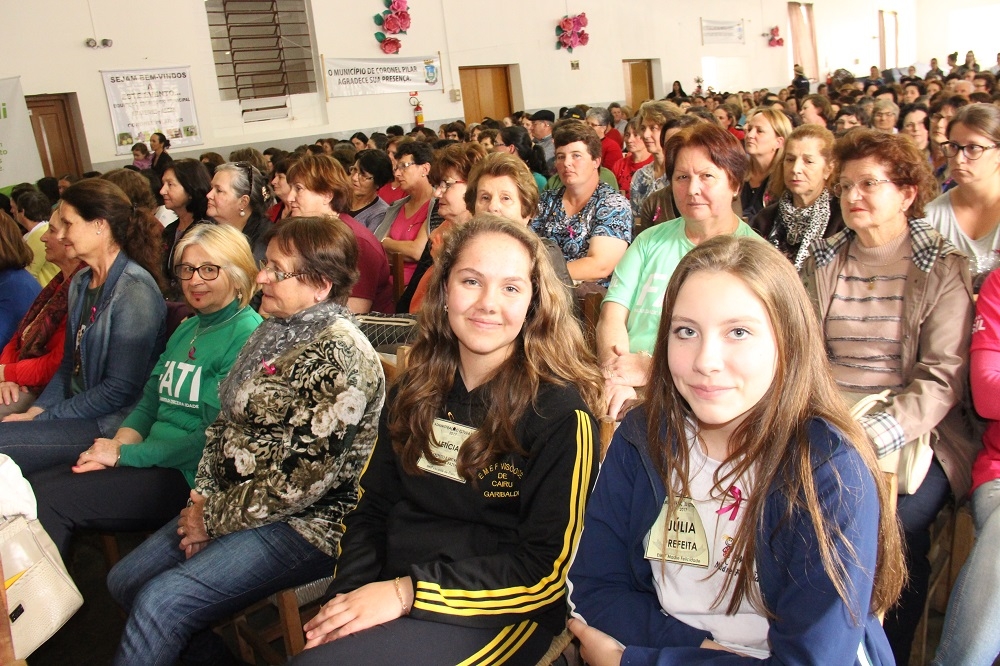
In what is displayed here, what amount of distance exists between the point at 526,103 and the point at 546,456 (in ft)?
42.6

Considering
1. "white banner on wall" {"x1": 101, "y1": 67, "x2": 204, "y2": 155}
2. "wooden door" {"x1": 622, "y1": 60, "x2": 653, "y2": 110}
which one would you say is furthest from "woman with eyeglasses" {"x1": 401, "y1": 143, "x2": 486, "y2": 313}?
"wooden door" {"x1": 622, "y1": 60, "x2": 653, "y2": 110}

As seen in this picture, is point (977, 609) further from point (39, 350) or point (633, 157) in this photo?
point (633, 157)

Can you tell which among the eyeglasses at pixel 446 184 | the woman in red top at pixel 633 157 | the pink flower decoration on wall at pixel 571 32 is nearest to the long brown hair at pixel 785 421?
the eyeglasses at pixel 446 184

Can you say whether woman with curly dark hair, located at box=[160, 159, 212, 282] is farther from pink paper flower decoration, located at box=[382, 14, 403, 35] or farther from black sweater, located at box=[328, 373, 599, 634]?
pink paper flower decoration, located at box=[382, 14, 403, 35]

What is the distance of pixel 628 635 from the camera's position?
127cm

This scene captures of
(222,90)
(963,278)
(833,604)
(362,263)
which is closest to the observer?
(833,604)

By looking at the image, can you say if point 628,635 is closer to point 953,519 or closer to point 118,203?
point 953,519

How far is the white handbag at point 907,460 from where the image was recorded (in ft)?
5.85

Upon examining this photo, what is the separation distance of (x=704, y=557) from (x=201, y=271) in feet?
5.90

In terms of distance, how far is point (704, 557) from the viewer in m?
1.22

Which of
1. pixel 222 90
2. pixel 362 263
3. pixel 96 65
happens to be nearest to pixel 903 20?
pixel 222 90

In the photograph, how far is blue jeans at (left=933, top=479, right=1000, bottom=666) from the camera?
1.50 meters

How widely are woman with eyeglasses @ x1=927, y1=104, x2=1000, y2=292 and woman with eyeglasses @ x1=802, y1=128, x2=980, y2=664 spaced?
0.61m

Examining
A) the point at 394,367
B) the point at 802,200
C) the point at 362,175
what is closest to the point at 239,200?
the point at 362,175
